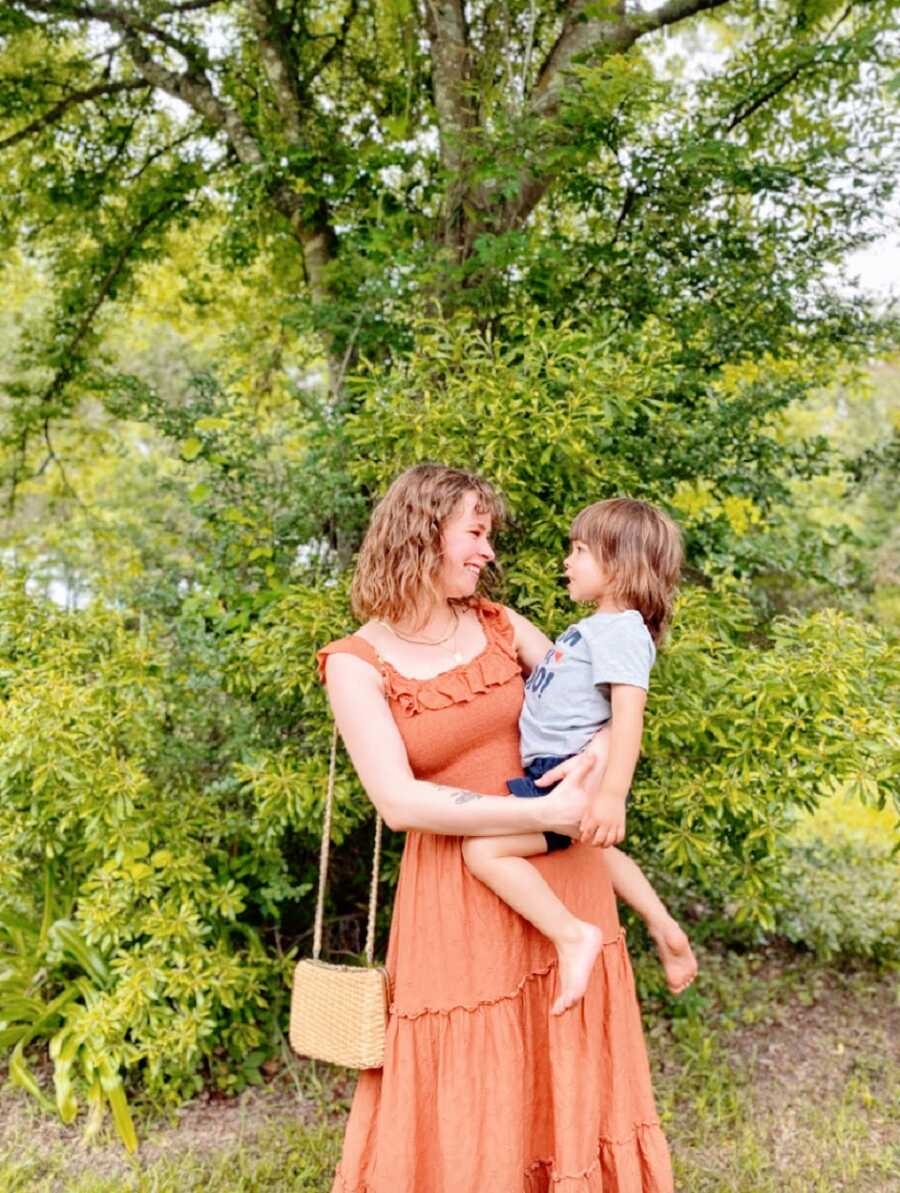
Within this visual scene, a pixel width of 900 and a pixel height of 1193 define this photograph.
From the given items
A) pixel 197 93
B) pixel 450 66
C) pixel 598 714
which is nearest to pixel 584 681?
pixel 598 714

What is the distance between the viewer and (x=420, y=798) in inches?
73.7

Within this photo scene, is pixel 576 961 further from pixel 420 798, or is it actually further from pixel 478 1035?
pixel 420 798

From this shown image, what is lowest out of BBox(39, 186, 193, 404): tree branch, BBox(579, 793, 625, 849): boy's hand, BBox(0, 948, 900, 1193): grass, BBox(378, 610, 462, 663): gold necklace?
BBox(0, 948, 900, 1193): grass

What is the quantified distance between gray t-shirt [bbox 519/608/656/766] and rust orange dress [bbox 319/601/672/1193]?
0.07m

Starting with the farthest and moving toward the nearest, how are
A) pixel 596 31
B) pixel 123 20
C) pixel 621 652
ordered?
pixel 123 20 → pixel 596 31 → pixel 621 652

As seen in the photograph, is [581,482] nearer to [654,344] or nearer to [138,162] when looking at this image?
[654,344]

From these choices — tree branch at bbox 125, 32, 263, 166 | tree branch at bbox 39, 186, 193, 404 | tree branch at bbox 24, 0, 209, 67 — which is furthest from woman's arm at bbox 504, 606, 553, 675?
tree branch at bbox 24, 0, 209, 67

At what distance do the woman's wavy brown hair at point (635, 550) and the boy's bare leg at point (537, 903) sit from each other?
1.94ft

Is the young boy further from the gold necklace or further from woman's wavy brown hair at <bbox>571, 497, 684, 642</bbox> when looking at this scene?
the gold necklace

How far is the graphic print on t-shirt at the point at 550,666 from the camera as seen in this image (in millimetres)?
2129

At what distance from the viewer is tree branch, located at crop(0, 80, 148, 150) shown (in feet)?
17.6

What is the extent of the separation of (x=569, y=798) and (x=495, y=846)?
186 millimetres

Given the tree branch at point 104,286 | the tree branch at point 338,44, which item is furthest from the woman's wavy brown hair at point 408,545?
the tree branch at point 104,286

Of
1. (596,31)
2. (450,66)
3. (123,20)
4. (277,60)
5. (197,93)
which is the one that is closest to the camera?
(450,66)
